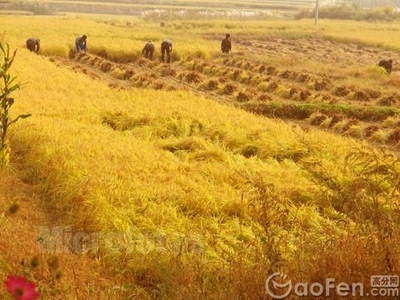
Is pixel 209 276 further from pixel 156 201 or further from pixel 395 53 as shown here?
pixel 395 53

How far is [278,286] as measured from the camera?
3588mm

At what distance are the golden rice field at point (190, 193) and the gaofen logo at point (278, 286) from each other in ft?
0.12

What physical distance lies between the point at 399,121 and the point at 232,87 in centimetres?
543

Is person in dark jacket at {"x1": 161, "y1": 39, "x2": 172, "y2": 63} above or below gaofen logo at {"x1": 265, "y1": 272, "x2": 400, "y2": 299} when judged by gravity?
below

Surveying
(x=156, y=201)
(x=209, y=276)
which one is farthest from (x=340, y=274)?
(x=156, y=201)

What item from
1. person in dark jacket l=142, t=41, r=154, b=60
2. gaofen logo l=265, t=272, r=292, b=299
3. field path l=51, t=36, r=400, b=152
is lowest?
field path l=51, t=36, r=400, b=152

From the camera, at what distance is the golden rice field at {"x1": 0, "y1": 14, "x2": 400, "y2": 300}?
13.4ft

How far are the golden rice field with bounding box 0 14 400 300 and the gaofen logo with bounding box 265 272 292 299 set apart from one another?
38 millimetres

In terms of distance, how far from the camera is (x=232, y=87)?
54.3 feet

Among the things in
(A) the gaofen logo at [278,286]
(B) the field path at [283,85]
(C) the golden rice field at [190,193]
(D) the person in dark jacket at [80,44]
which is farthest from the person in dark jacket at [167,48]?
(A) the gaofen logo at [278,286]

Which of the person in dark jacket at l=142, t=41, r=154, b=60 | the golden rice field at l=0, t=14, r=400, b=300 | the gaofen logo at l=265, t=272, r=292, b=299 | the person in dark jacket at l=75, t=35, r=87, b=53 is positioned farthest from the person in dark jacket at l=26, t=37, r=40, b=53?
the gaofen logo at l=265, t=272, r=292, b=299

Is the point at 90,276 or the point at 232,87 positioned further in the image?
the point at 232,87

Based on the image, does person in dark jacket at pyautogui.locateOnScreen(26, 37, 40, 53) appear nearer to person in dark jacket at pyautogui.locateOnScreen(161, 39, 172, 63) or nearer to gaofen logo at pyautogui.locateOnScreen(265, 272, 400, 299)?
person in dark jacket at pyautogui.locateOnScreen(161, 39, 172, 63)

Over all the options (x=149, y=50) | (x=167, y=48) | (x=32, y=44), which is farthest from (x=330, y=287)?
(x=32, y=44)
